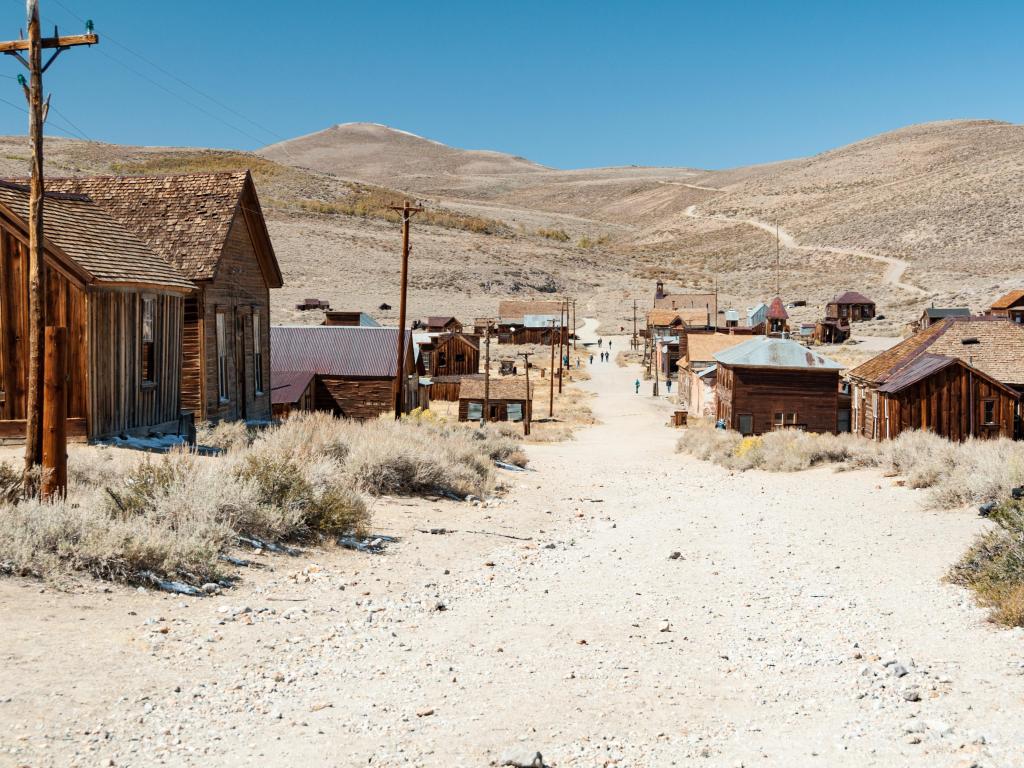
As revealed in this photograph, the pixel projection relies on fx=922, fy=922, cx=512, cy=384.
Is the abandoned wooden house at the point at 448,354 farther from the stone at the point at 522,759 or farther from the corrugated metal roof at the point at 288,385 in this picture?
the stone at the point at 522,759

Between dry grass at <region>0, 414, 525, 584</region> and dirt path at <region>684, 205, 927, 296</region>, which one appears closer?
dry grass at <region>0, 414, 525, 584</region>

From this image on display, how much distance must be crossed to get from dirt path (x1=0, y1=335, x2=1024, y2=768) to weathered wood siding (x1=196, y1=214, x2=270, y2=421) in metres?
9.10

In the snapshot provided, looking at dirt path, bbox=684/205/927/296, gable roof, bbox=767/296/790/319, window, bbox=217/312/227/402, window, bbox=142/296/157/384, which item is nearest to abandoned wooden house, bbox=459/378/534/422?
window, bbox=217/312/227/402

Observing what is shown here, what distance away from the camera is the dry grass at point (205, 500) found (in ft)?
24.0

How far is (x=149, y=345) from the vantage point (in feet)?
50.5

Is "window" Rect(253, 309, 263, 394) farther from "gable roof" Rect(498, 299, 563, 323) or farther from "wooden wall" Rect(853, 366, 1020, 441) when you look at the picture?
"gable roof" Rect(498, 299, 563, 323)

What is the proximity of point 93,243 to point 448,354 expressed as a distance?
1526 inches

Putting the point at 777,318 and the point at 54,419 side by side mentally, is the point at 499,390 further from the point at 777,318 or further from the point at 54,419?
the point at 777,318

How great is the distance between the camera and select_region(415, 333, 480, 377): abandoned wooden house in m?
52.5

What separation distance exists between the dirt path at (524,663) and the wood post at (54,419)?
6.76ft

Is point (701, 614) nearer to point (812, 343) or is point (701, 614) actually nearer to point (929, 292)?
point (812, 343)

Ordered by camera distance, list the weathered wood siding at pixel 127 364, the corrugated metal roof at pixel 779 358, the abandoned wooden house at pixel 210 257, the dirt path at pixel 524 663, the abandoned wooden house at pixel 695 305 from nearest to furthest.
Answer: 1. the dirt path at pixel 524 663
2. the weathered wood siding at pixel 127 364
3. the abandoned wooden house at pixel 210 257
4. the corrugated metal roof at pixel 779 358
5. the abandoned wooden house at pixel 695 305

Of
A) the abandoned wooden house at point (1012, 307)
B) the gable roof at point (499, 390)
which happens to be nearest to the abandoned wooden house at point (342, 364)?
the gable roof at point (499, 390)

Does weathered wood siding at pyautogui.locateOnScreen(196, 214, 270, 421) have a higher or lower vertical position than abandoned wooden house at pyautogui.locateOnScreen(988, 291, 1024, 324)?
lower
